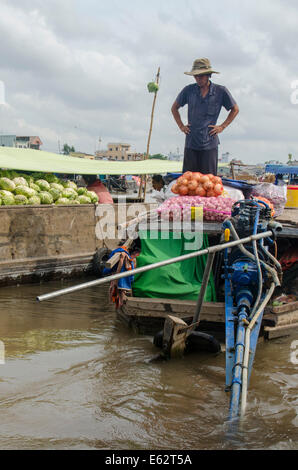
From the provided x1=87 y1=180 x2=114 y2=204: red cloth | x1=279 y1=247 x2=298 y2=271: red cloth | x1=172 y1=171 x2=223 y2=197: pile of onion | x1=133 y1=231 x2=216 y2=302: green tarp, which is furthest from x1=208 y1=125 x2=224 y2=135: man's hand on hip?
x1=87 y1=180 x2=114 y2=204: red cloth

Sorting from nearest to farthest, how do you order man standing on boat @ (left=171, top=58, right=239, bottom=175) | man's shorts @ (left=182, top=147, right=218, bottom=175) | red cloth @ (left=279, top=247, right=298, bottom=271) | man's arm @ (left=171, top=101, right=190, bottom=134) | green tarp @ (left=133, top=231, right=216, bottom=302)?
green tarp @ (left=133, top=231, right=216, bottom=302) < red cloth @ (left=279, top=247, right=298, bottom=271) < man standing on boat @ (left=171, top=58, right=239, bottom=175) < man's shorts @ (left=182, top=147, right=218, bottom=175) < man's arm @ (left=171, top=101, right=190, bottom=134)

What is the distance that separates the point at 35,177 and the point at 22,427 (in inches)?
286

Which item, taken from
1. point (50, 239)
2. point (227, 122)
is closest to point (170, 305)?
point (227, 122)

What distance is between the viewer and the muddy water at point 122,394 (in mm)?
3232

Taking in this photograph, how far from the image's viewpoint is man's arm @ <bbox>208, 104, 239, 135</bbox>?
690cm

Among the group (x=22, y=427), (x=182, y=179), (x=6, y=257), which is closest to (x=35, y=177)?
(x=6, y=257)

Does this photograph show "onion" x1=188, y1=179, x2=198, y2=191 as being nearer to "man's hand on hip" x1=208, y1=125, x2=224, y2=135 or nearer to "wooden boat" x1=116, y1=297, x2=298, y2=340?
"man's hand on hip" x1=208, y1=125, x2=224, y2=135

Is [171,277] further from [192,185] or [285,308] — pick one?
[192,185]

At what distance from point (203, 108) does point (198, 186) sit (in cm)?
149

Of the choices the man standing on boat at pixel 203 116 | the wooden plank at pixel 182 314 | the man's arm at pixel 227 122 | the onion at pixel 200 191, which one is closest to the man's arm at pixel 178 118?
the man standing on boat at pixel 203 116

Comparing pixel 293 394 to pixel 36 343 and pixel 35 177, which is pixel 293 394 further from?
pixel 35 177

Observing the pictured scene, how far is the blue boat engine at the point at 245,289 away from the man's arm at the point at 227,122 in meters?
2.26

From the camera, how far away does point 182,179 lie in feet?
20.4

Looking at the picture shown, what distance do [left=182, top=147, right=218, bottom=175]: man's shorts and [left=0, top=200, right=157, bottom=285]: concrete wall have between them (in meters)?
2.57
